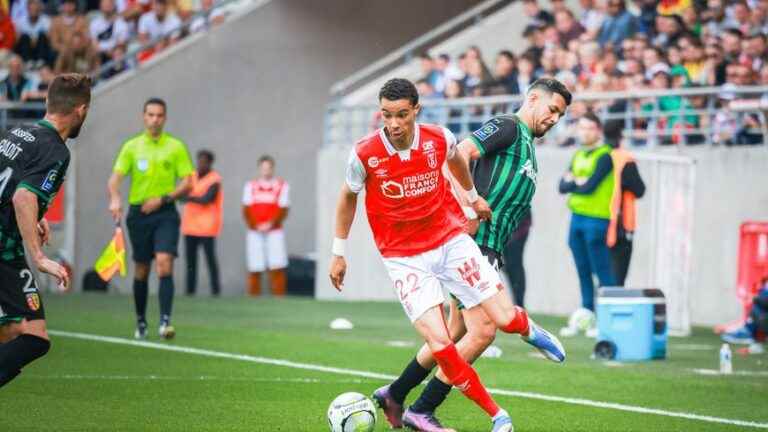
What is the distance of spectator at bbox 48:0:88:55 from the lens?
→ 93.2 ft

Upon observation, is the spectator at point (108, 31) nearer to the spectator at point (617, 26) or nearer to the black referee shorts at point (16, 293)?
the spectator at point (617, 26)

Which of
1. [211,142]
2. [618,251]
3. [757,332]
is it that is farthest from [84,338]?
[211,142]

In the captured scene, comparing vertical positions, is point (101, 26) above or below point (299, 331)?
above

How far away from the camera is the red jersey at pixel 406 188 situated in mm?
9125

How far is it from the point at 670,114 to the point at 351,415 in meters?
11.8

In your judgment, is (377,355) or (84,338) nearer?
(377,355)

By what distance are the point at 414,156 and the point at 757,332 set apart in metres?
8.26

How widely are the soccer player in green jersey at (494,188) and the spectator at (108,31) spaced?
63.9ft

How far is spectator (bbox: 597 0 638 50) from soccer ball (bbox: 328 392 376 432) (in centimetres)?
1423

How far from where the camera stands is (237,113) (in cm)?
2847

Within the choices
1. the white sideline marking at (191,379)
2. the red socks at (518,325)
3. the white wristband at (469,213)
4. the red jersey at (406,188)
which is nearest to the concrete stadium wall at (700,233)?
the white sideline marking at (191,379)

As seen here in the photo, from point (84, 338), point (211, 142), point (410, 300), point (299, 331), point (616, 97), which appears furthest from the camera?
point (211, 142)

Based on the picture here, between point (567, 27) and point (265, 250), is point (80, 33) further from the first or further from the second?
point (567, 27)

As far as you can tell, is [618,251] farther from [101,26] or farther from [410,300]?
[101,26]
